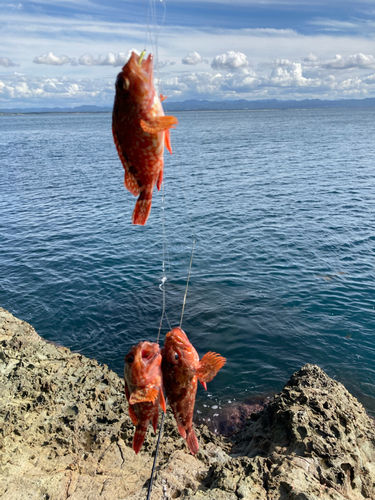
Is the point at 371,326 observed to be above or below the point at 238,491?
below

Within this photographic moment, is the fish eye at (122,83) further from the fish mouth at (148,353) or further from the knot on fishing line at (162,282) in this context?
the knot on fishing line at (162,282)

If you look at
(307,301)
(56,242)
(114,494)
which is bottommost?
(56,242)

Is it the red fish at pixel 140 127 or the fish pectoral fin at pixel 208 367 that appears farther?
the fish pectoral fin at pixel 208 367

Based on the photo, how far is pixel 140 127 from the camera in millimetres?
2996

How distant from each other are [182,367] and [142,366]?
1.66 ft

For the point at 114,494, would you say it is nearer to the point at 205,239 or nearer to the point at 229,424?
the point at 229,424

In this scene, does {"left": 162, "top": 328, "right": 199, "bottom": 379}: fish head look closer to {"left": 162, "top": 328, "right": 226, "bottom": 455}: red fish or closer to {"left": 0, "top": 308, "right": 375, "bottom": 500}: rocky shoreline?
{"left": 162, "top": 328, "right": 226, "bottom": 455}: red fish

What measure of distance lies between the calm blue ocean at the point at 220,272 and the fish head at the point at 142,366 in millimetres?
Answer: 8280

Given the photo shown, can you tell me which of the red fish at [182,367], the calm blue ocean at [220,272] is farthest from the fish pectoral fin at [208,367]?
the calm blue ocean at [220,272]

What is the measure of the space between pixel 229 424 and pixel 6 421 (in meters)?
5.66

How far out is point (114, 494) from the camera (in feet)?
20.7

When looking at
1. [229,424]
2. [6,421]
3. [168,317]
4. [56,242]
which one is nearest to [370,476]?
[229,424]

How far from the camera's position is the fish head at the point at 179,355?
383 cm

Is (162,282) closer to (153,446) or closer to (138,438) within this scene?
(153,446)
